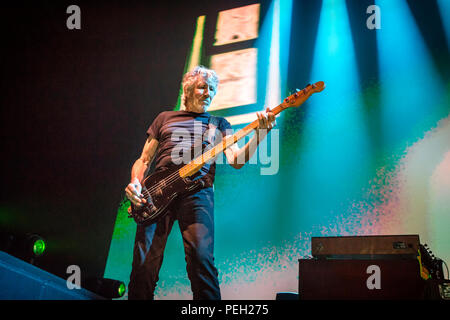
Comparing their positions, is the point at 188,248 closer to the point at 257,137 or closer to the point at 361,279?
the point at 257,137

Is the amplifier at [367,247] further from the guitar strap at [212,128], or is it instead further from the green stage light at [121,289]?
the green stage light at [121,289]

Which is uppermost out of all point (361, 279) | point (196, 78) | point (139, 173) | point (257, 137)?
point (196, 78)

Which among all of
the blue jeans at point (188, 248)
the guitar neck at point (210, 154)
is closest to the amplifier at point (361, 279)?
the blue jeans at point (188, 248)

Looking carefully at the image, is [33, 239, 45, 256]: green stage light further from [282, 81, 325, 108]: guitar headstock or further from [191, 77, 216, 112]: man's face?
[282, 81, 325, 108]: guitar headstock

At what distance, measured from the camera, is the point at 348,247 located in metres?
2.06

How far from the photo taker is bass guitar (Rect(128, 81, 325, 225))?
79.0 inches

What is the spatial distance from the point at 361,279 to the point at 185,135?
1202 millimetres

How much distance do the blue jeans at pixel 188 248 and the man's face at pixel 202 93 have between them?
579 mm

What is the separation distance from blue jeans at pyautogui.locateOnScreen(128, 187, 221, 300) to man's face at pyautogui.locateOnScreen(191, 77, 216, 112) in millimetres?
579

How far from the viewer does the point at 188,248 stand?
1886mm

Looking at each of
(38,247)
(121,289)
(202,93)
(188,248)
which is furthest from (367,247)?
(38,247)

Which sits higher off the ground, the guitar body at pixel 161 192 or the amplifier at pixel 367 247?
the guitar body at pixel 161 192

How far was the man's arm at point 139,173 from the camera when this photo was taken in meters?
2.02
